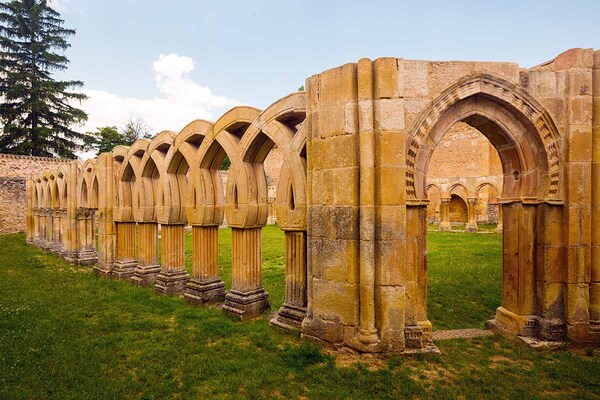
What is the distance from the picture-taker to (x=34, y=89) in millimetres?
31094

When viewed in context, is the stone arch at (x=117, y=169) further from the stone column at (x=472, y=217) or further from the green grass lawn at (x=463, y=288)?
the stone column at (x=472, y=217)

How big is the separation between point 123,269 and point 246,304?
4852 millimetres

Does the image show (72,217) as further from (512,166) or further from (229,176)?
(512,166)

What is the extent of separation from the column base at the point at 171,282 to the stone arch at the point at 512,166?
510 centimetres

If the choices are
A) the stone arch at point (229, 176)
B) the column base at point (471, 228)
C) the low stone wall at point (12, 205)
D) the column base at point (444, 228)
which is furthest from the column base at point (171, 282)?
the low stone wall at point (12, 205)

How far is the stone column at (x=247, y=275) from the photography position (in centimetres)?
581

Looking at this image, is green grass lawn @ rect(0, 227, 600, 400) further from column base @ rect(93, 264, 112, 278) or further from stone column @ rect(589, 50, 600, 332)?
column base @ rect(93, 264, 112, 278)

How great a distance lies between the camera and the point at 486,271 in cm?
898

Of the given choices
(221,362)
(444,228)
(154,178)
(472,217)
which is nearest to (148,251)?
(154,178)

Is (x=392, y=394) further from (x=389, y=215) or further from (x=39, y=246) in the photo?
Answer: (x=39, y=246)

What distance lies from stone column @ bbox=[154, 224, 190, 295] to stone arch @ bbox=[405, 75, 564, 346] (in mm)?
5111

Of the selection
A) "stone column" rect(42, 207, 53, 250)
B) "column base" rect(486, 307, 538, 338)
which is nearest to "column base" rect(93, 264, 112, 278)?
"stone column" rect(42, 207, 53, 250)

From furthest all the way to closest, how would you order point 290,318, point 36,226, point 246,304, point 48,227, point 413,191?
point 36,226 < point 48,227 < point 246,304 < point 290,318 < point 413,191

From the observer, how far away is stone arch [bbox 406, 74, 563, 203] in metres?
4.37
